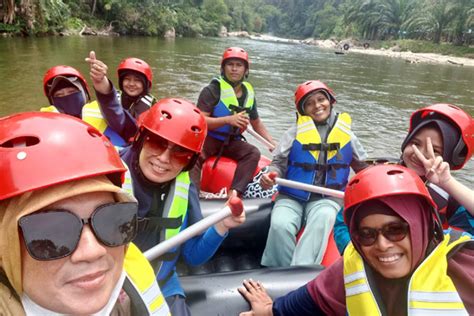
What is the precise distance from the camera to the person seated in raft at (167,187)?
200cm

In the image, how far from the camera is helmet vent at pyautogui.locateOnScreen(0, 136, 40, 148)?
100cm

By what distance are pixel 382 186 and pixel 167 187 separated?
1.09 metres

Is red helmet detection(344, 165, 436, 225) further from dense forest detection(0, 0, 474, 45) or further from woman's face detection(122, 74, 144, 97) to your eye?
dense forest detection(0, 0, 474, 45)

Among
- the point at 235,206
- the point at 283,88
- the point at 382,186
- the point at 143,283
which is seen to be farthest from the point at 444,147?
the point at 283,88

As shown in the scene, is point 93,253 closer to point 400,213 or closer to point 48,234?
point 48,234

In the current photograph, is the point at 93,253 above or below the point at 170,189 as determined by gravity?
above

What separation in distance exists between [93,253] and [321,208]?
221cm

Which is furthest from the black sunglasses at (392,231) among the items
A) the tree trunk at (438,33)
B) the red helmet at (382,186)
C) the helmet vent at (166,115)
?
the tree trunk at (438,33)

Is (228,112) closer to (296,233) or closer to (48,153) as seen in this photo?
(296,233)

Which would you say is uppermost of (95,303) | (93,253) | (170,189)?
(93,253)

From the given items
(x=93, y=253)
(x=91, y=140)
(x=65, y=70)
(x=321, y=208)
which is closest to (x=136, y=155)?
(x=91, y=140)

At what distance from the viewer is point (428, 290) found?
1.49 meters

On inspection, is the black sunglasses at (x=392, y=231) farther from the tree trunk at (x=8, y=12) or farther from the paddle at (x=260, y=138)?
the tree trunk at (x=8, y=12)

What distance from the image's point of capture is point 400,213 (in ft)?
4.95
